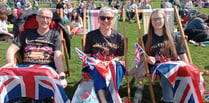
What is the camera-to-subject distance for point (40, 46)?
3115 millimetres

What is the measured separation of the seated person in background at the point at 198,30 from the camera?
6628 millimetres

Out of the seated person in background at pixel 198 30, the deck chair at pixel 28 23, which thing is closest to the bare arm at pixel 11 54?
the deck chair at pixel 28 23

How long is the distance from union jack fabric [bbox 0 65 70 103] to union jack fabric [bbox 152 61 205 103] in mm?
1327

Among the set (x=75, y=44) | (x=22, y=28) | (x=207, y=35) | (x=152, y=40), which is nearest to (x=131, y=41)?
(x=75, y=44)

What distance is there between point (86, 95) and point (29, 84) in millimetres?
731

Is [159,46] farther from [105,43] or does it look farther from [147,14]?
[147,14]

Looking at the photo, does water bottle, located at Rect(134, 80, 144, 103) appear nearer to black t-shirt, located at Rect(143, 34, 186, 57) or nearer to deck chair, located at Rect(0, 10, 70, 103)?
black t-shirt, located at Rect(143, 34, 186, 57)

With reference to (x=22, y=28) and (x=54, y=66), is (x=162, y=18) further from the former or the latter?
(x=22, y=28)

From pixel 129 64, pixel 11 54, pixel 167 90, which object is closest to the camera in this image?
pixel 167 90

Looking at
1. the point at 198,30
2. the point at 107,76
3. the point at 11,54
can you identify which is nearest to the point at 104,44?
the point at 107,76

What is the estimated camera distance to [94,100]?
8.66 feet

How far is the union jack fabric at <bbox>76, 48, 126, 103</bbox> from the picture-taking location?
2.72 m

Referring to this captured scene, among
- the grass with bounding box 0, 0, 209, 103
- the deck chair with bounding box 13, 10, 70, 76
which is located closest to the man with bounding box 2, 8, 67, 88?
the deck chair with bounding box 13, 10, 70, 76

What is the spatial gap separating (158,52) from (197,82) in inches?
27.0
